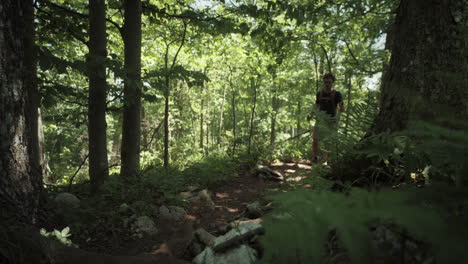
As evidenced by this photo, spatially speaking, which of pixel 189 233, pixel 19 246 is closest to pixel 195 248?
pixel 189 233

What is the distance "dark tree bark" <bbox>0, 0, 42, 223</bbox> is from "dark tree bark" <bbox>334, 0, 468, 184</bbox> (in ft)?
10.1

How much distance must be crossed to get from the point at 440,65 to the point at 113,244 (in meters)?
3.93

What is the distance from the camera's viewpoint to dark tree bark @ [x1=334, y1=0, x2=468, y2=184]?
7.07 feet

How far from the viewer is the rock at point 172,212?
375 cm

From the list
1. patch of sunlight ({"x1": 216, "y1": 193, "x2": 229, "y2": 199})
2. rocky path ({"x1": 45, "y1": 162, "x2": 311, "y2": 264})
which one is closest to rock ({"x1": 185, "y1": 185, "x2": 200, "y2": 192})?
rocky path ({"x1": 45, "y1": 162, "x2": 311, "y2": 264})

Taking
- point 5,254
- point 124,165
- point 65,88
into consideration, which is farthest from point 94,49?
point 5,254

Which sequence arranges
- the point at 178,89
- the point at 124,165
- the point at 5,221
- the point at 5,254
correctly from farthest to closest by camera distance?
the point at 178,89 < the point at 124,165 < the point at 5,221 < the point at 5,254

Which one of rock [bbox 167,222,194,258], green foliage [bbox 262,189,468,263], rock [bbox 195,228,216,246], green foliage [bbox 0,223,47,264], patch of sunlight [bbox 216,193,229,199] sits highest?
green foliage [bbox 262,189,468,263]

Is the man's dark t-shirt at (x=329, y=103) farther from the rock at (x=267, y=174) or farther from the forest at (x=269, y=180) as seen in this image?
the rock at (x=267, y=174)

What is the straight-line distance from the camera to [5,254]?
1.56 metres

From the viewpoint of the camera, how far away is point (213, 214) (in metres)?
4.07

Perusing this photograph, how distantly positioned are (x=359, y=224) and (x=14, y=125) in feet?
9.16

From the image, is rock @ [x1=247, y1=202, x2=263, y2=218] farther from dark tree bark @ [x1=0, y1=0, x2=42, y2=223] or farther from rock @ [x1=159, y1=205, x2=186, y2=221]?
dark tree bark @ [x1=0, y1=0, x2=42, y2=223]

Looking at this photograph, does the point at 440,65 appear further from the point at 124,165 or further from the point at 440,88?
the point at 124,165
